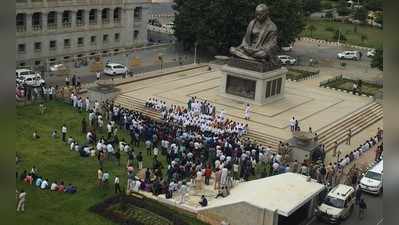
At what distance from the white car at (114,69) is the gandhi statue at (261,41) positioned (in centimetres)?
1271

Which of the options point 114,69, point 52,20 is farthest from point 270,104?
point 52,20

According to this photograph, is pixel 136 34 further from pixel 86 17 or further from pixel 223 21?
pixel 223 21

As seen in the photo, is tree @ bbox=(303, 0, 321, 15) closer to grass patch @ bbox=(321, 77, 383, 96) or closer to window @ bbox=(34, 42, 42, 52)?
grass patch @ bbox=(321, 77, 383, 96)

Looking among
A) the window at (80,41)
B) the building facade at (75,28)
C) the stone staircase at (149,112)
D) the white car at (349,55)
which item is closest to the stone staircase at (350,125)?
the stone staircase at (149,112)

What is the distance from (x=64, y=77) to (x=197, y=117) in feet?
54.1

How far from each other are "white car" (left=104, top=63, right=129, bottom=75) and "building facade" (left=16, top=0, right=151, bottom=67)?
20.2ft

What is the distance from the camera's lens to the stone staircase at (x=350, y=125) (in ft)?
114

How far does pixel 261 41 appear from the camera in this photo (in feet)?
128

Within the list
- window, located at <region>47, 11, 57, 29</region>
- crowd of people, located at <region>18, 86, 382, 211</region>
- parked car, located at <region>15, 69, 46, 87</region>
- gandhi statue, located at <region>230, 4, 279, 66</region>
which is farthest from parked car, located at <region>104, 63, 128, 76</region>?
gandhi statue, located at <region>230, 4, 279, 66</region>

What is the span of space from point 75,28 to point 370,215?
36.8 m

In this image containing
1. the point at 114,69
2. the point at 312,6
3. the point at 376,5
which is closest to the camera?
the point at 376,5

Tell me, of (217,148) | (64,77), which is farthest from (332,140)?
(64,77)

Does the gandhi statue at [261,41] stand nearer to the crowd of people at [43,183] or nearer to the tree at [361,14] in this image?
the crowd of people at [43,183]
